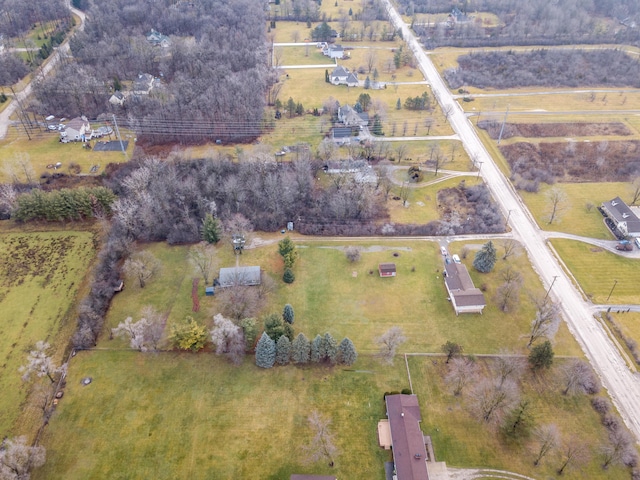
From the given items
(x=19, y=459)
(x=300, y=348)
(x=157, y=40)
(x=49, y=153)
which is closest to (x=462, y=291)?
(x=300, y=348)

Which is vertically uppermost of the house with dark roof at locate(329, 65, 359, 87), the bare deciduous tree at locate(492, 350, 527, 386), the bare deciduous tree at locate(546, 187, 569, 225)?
the house with dark roof at locate(329, 65, 359, 87)

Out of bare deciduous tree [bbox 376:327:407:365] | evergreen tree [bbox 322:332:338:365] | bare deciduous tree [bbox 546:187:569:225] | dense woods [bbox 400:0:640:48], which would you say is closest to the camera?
evergreen tree [bbox 322:332:338:365]

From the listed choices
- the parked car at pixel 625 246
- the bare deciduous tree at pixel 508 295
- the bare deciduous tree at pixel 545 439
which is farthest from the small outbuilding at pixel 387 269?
the parked car at pixel 625 246

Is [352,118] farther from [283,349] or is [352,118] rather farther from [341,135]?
[283,349]

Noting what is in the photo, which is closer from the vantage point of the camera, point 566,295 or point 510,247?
point 566,295

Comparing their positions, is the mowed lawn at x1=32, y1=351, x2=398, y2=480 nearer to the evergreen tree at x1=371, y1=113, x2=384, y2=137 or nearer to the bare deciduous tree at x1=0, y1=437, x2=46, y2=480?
the bare deciduous tree at x1=0, y1=437, x2=46, y2=480

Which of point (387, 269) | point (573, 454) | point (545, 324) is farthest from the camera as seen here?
point (387, 269)

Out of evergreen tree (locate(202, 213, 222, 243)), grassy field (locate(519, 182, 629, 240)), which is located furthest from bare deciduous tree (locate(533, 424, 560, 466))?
evergreen tree (locate(202, 213, 222, 243))
